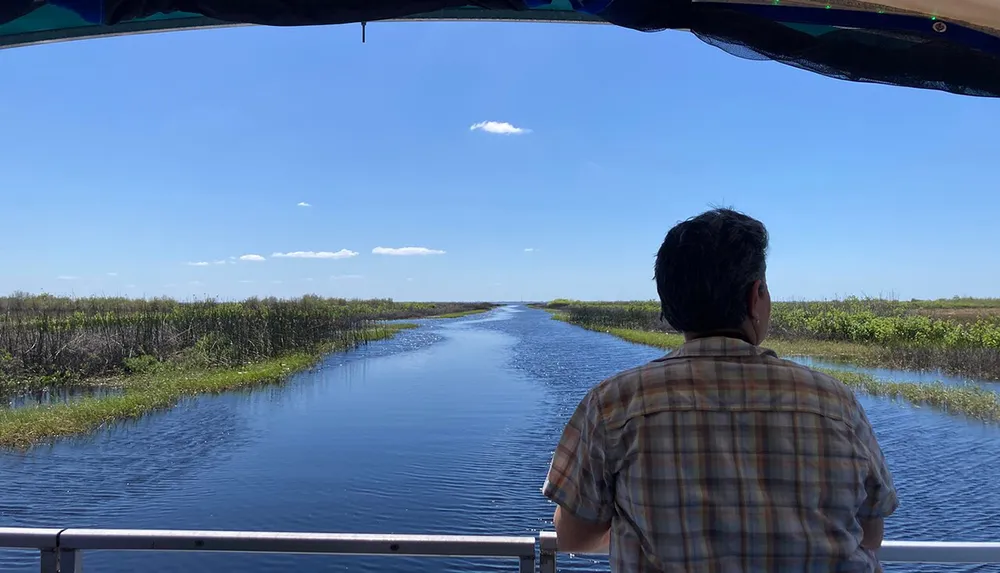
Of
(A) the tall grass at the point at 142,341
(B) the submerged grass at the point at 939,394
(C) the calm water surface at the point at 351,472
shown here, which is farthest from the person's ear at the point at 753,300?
(A) the tall grass at the point at 142,341

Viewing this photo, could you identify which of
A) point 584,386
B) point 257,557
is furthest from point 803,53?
point 584,386

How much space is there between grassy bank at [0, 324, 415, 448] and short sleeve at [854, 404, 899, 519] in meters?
9.81

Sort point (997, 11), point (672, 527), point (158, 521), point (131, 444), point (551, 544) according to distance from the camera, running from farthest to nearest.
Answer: point (131, 444)
point (158, 521)
point (997, 11)
point (551, 544)
point (672, 527)

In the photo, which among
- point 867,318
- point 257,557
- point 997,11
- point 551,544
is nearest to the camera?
point 551,544

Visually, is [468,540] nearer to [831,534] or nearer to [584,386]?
[831,534]

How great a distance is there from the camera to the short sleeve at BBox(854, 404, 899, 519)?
0.85 metres

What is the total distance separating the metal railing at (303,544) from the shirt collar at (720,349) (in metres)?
0.53

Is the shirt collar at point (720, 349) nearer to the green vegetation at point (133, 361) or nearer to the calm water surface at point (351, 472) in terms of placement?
the calm water surface at point (351, 472)

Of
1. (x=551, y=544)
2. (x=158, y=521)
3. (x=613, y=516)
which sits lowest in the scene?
(x=158, y=521)

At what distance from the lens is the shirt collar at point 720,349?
850mm

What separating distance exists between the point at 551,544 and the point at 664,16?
43.4 inches

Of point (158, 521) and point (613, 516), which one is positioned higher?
point (613, 516)

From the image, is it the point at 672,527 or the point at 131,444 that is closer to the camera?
the point at 672,527

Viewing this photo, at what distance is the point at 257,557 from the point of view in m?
4.82
